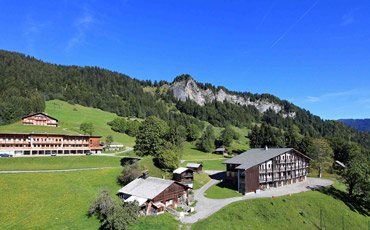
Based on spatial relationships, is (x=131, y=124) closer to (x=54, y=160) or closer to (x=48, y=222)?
(x=54, y=160)

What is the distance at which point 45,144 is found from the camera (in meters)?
70.9

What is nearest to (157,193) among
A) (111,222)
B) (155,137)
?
(111,222)

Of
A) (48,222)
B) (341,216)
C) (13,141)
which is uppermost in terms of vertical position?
(13,141)

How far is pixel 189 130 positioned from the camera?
13288 centimetres

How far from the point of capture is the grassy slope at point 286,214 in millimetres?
36031

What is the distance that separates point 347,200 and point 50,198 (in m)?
66.8

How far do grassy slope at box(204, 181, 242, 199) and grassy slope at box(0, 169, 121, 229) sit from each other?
2243 cm

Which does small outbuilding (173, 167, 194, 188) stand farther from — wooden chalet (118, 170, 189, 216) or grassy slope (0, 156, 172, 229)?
wooden chalet (118, 170, 189, 216)

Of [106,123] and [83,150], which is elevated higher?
[106,123]

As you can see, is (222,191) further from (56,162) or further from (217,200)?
(56,162)

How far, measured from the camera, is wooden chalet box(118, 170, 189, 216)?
36750 millimetres

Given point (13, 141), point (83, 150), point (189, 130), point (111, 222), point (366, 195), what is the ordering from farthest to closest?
point (189, 130), point (83, 150), point (13, 141), point (366, 195), point (111, 222)

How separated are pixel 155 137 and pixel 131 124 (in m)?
73.3

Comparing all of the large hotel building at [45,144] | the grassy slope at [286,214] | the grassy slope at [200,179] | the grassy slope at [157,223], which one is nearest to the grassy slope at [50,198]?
the grassy slope at [157,223]
